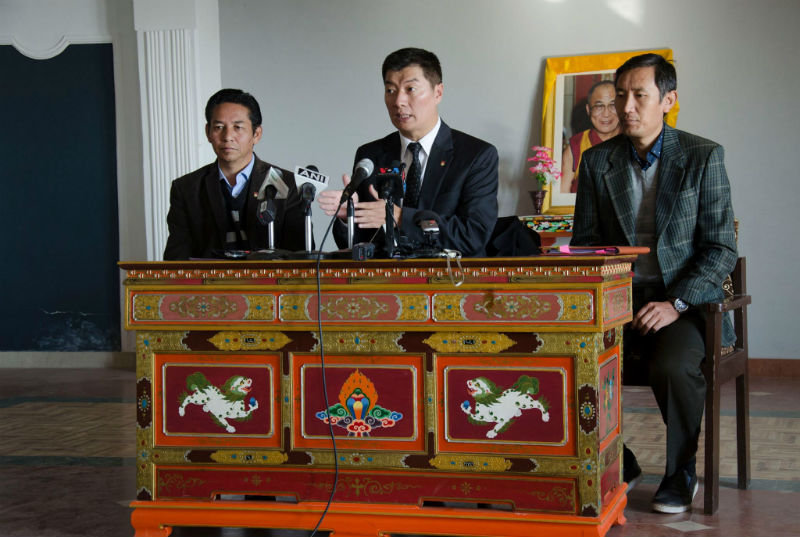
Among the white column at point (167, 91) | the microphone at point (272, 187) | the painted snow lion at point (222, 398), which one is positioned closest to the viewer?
the painted snow lion at point (222, 398)

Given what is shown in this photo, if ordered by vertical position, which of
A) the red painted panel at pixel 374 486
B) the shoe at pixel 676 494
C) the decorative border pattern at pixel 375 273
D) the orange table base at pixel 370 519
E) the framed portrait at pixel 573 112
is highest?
the framed portrait at pixel 573 112

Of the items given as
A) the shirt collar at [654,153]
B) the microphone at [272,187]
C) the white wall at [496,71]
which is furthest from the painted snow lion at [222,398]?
the white wall at [496,71]

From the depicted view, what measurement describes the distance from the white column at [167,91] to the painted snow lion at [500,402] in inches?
174

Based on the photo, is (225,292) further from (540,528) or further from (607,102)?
(607,102)

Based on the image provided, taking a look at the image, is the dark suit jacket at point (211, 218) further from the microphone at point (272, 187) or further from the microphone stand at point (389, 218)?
the microphone stand at point (389, 218)

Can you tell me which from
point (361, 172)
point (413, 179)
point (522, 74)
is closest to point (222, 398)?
point (361, 172)

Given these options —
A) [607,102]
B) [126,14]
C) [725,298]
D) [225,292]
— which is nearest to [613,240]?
[725,298]

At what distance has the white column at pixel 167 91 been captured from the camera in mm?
6285

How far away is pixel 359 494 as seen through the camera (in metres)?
2.45

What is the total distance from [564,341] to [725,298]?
97 centimetres

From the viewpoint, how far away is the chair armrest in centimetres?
282

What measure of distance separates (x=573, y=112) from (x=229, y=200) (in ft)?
10.5

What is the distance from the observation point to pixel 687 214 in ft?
9.85

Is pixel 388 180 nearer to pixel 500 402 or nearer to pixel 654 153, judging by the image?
pixel 500 402
